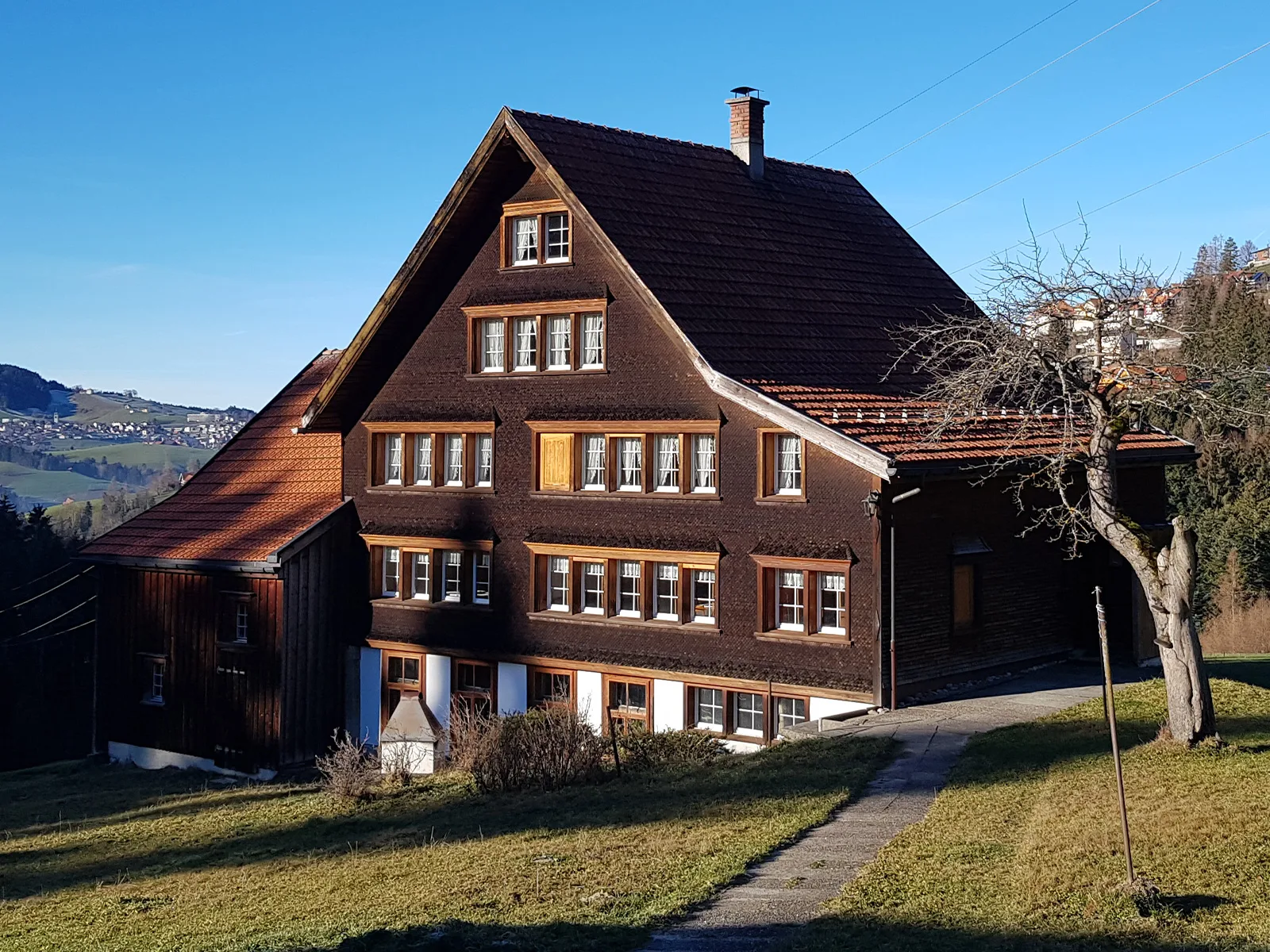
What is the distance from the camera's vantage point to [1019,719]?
75.8ft

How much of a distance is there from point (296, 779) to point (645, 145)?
15.8 m

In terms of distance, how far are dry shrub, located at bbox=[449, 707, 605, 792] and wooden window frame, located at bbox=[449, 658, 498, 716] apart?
6.50 m

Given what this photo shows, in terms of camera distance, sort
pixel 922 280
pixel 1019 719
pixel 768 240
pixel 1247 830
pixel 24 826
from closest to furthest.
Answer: pixel 1247 830, pixel 1019 719, pixel 24 826, pixel 768 240, pixel 922 280

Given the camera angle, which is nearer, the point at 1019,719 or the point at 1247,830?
the point at 1247,830

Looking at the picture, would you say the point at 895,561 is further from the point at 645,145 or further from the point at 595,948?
the point at 595,948

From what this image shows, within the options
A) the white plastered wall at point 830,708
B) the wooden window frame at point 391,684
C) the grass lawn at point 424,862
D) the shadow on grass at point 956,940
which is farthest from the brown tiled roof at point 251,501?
the shadow on grass at point 956,940

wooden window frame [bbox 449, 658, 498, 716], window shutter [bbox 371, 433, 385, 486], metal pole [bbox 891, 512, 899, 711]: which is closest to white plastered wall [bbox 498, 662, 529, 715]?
wooden window frame [bbox 449, 658, 498, 716]

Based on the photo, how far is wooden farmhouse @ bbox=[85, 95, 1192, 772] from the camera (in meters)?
26.3

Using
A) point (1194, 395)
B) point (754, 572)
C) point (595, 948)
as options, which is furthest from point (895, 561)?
point (595, 948)

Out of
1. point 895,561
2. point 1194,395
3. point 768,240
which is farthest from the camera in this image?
point 768,240

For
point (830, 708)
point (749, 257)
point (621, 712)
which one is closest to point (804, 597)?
point (830, 708)

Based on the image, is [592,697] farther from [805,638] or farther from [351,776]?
[351,776]

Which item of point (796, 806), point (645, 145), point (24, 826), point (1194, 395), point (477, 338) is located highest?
point (645, 145)

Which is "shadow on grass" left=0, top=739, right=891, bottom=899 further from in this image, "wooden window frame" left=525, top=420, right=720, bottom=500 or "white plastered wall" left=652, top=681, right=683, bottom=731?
"wooden window frame" left=525, top=420, right=720, bottom=500
